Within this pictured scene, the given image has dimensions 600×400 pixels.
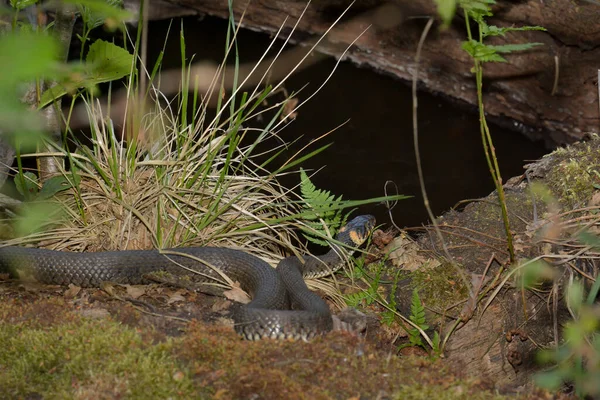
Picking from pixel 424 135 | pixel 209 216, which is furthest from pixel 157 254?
pixel 424 135

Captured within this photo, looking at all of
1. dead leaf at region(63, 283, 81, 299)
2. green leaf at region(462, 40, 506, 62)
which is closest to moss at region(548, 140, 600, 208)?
green leaf at region(462, 40, 506, 62)

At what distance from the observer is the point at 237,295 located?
382 cm

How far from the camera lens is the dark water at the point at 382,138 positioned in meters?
7.24

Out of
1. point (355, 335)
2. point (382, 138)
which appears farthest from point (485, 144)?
point (382, 138)

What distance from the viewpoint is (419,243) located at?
4.54m

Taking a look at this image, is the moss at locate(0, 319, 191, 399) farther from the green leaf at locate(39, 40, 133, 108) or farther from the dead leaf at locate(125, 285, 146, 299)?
the green leaf at locate(39, 40, 133, 108)

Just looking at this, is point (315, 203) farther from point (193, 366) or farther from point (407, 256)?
point (193, 366)

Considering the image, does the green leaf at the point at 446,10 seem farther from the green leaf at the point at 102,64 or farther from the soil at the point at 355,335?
the green leaf at the point at 102,64

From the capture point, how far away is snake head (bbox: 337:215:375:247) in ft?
16.9

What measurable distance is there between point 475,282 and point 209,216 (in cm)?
167

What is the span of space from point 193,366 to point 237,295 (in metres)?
1.20

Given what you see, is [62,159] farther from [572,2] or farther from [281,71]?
[572,2]

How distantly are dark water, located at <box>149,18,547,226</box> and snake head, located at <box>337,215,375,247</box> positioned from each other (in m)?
1.35

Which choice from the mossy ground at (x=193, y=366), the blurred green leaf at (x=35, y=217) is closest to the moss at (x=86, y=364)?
the mossy ground at (x=193, y=366)
